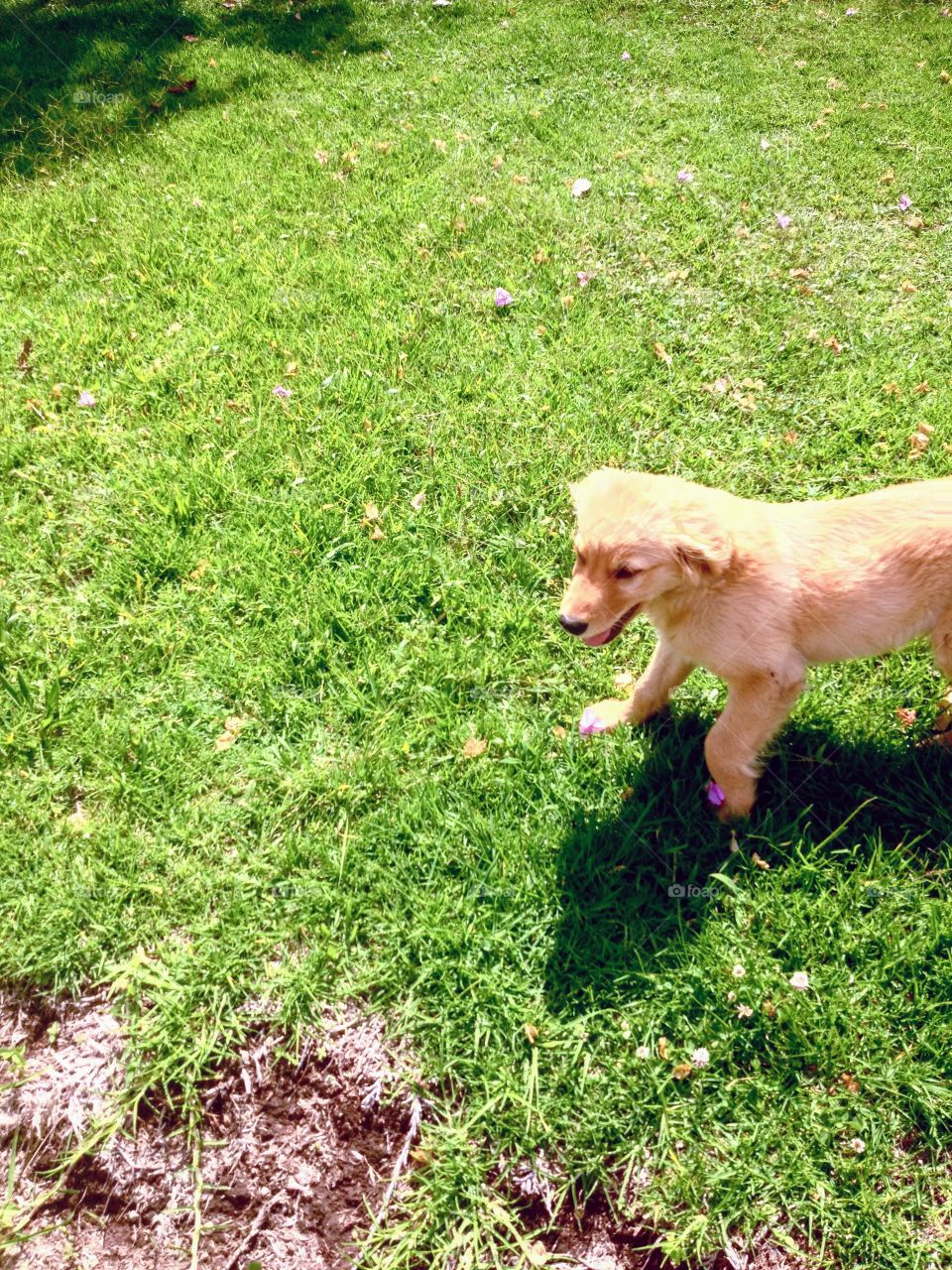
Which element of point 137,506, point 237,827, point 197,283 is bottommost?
point 237,827

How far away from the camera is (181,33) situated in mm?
7344

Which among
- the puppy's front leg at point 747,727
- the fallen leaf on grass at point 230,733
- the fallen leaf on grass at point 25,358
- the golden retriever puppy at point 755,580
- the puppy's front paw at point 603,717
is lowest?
the puppy's front paw at point 603,717

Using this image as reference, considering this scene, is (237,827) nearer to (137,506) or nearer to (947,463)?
(137,506)

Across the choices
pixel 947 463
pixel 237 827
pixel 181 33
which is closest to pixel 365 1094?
pixel 237 827

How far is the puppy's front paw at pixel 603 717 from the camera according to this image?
114 inches

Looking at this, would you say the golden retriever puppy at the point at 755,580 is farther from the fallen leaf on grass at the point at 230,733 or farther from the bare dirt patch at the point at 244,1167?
the fallen leaf on grass at the point at 230,733

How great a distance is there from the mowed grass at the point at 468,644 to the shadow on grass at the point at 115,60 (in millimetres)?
78

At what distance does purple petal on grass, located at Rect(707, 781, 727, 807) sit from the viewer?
2625 mm

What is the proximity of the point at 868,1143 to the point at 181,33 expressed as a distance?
950 centimetres

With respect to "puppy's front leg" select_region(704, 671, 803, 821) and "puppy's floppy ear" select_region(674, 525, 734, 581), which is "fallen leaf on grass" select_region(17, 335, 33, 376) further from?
"puppy's front leg" select_region(704, 671, 803, 821)

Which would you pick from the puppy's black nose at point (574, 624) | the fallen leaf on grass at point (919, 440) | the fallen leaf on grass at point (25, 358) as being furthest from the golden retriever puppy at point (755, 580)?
the fallen leaf on grass at point (25, 358)

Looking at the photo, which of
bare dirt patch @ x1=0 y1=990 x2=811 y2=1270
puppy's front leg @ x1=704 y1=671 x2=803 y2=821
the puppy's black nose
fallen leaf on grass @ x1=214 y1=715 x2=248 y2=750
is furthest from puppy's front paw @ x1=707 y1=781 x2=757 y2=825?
fallen leaf on grass @ x1=214 y1=715 x2=248 y2=750

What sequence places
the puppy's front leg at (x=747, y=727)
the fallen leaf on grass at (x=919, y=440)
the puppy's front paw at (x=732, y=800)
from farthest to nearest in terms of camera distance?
the fallen leaf on grass at (x=919, y=440) < the puppy's front paw at (x=732, y=800) < the puppy's front leg at (x=747, y=727)

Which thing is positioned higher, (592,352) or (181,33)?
(181,33)
